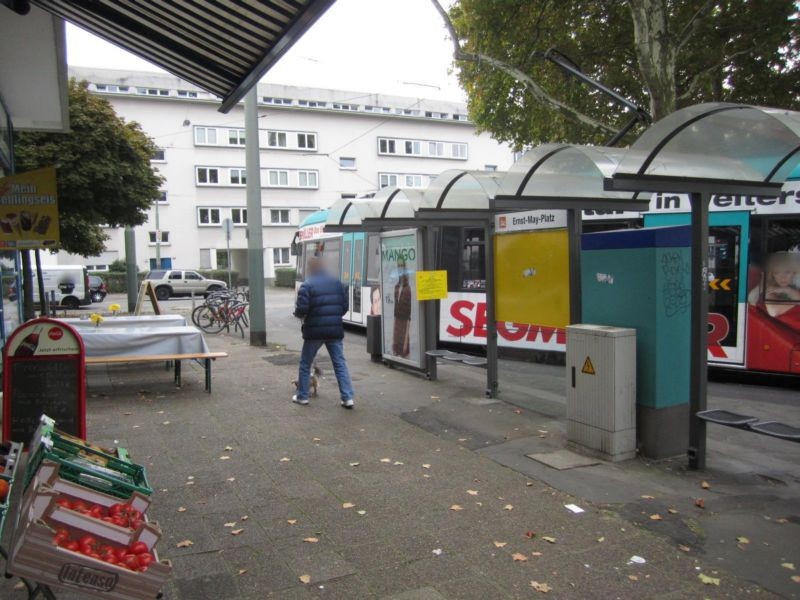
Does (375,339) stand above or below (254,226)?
below

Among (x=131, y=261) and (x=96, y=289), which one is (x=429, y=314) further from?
(x=96, y=289)

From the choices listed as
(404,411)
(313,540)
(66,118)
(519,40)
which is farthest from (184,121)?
(313,540)

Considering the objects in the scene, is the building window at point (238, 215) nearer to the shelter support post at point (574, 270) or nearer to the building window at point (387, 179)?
the building window at point (387, 179)

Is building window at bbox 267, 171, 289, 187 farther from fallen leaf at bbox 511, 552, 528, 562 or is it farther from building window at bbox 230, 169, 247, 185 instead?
fallen leaf at bbox 511, 552, 528, 562

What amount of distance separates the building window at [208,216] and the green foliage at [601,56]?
2913 cm

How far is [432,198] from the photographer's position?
27.6 feet

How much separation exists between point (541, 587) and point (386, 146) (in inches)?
1795

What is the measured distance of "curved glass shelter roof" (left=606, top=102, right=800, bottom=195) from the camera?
495cm

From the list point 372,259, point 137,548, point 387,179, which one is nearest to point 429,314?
point 372,259

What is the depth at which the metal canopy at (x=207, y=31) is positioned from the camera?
158 inches

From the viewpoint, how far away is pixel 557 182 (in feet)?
23.5

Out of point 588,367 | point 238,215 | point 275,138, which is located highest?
point 275,138

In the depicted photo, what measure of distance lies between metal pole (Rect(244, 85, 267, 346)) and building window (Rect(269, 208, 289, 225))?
31361mm

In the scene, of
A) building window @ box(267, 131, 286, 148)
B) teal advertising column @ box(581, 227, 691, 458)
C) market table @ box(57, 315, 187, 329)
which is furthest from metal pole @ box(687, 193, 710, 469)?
building window @ box(267, 131, 286, 148)
